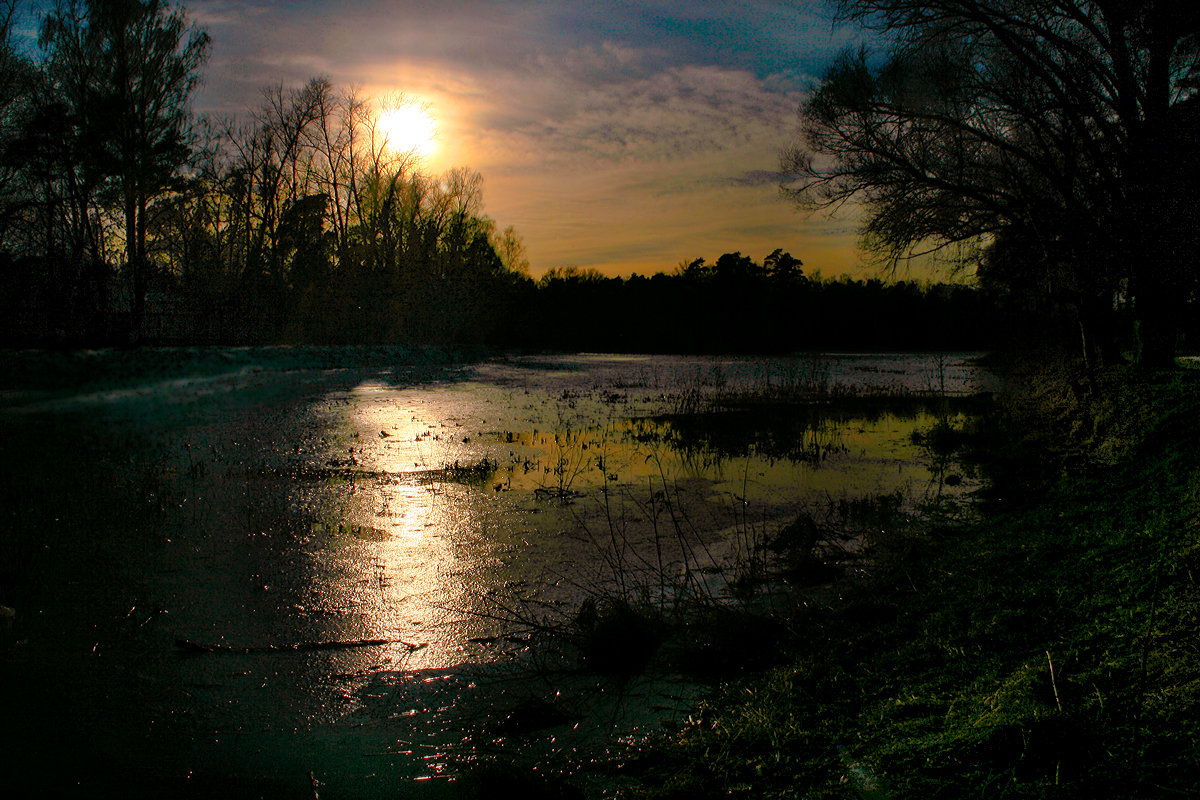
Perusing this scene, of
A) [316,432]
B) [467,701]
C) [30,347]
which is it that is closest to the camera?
[467,701]

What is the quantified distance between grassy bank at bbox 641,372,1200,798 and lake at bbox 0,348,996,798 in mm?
598

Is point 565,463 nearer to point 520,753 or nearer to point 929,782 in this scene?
point 520,753

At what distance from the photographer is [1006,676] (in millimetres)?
2398

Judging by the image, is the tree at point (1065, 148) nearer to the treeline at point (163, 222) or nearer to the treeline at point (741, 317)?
the treeline at point (163, 222)

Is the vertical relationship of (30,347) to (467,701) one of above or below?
above

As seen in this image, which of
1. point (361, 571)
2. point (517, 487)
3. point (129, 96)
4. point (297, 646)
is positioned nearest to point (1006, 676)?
point (297, 646)

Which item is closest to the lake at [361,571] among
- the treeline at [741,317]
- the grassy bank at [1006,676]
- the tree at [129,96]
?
the grassy bank at [1006,676]

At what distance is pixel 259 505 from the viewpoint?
688 centimetres

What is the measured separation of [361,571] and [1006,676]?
4124mm

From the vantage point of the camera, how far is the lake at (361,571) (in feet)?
9.79

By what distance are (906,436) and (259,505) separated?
31.8ft

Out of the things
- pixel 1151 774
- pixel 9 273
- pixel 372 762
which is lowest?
pixel 372 762

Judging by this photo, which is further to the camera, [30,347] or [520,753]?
[30,347]

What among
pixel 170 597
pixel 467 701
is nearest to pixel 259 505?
pixel 170 597
